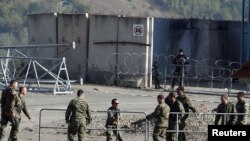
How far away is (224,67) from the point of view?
4866 cm

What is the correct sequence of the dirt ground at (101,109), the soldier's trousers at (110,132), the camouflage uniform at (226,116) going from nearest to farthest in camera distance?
the camouflage uniform at (226,116) → the soldier's trousers at (110,132) → the dirt ground at (101,109)

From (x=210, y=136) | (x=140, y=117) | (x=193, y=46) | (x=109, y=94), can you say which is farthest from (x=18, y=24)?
(x=210, y=136)

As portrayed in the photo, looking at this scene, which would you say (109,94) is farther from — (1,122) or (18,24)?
(18,24)

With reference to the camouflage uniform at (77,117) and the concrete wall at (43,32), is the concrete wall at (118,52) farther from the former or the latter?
the camouflage uniform at (77,117)

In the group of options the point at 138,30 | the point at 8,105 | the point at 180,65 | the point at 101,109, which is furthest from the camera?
the point at 138,30

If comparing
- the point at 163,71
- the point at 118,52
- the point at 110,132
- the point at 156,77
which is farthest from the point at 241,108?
the point at 163,71

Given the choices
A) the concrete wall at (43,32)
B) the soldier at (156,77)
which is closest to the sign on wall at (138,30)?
the soldier at (156,77)

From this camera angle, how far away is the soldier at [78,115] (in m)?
24.3

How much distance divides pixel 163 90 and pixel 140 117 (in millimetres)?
11704


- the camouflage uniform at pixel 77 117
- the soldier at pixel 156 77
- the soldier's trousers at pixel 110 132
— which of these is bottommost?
the soldier's trousers at pixel 110 132

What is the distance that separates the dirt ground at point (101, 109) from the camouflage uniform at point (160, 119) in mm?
1747

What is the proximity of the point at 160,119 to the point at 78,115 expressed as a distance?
75.1 inches

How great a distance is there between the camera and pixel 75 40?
45.0m

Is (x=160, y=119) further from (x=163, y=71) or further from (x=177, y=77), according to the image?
(x=163, y=71)
